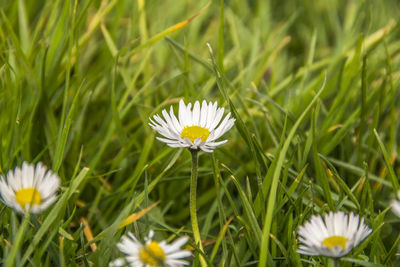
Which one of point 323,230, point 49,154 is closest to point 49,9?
point 49,154

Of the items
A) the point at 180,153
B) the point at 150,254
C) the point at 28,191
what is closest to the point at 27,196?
the point at 28,191

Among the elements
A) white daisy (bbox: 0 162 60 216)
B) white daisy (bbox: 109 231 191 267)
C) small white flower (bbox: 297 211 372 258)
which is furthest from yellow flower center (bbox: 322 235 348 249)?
white daisy (bbox: 0 162 60 216)

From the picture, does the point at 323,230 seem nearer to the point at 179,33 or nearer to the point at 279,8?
the point at 179,33

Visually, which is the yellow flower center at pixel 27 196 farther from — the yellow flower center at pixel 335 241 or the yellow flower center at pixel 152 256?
the yellow flower center at pixel 335 241

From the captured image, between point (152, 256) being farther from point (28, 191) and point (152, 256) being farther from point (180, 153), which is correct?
point (180, 153)

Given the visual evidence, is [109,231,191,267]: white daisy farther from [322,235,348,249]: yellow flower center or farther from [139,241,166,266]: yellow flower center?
[322,235,348,249]: yellow flower center

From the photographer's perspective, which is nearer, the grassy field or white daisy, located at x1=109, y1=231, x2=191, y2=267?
white daisy, located at x1=109, y1=231, x2=191, y2=267

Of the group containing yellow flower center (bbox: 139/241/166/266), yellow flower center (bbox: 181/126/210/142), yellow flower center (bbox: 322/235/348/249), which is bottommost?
yellow flower center (bbox: 139/241/166/266)

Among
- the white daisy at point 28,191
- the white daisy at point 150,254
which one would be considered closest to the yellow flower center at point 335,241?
the white daisy at point 150,254
